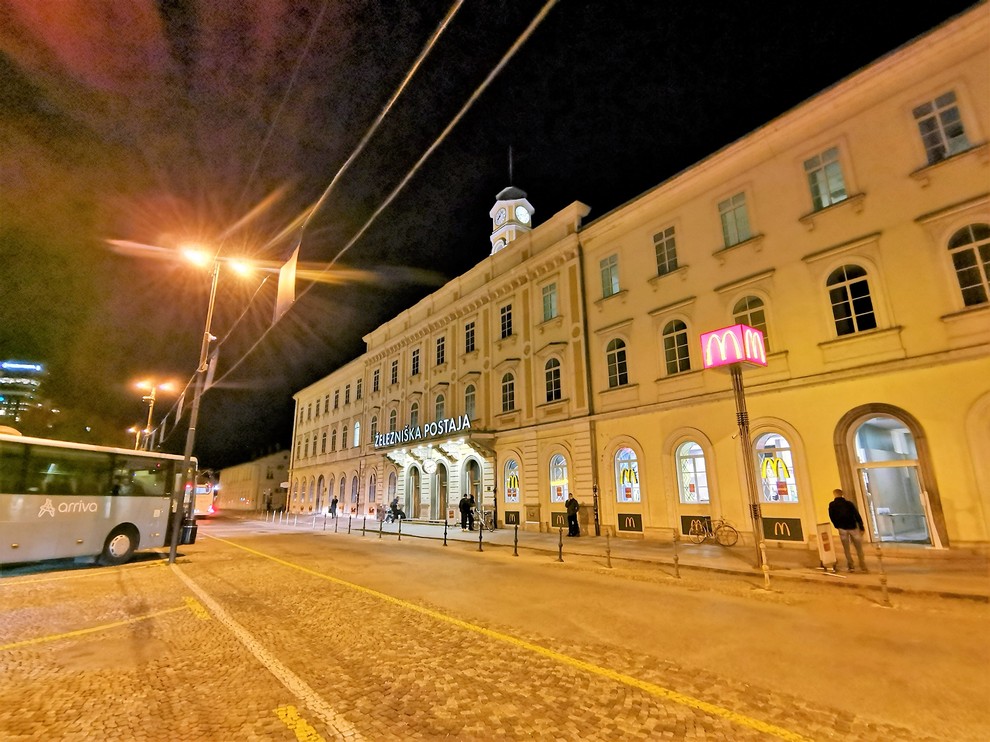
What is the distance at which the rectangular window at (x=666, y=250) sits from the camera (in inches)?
742

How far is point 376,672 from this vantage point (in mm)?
5043

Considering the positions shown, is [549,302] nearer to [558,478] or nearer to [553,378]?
[553,378]

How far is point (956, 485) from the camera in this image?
1159 centimetres

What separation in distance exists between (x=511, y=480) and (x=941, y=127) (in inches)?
814

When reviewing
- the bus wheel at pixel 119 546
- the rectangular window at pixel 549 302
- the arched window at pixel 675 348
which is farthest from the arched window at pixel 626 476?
the bus wheel at pixel 119 546

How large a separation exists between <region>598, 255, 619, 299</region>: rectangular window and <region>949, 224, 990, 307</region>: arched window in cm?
1086

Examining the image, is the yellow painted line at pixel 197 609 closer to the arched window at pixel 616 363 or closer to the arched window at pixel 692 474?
the arched window at pixel 692 474

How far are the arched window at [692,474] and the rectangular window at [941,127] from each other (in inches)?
430

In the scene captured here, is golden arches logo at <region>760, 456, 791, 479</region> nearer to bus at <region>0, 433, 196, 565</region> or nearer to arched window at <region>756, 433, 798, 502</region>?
arched window at <region>756, 433, 798, 502</region>

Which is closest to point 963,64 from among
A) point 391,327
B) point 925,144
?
point 925,144

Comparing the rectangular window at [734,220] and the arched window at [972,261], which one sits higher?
the rectangular window at [734,220]

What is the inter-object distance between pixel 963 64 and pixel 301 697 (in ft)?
67.8

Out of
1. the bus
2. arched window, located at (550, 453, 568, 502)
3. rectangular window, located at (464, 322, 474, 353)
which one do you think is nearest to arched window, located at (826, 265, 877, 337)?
arched window, located at (550, 453, 568, 502)

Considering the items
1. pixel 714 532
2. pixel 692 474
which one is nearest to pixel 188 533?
pixel 692 474
